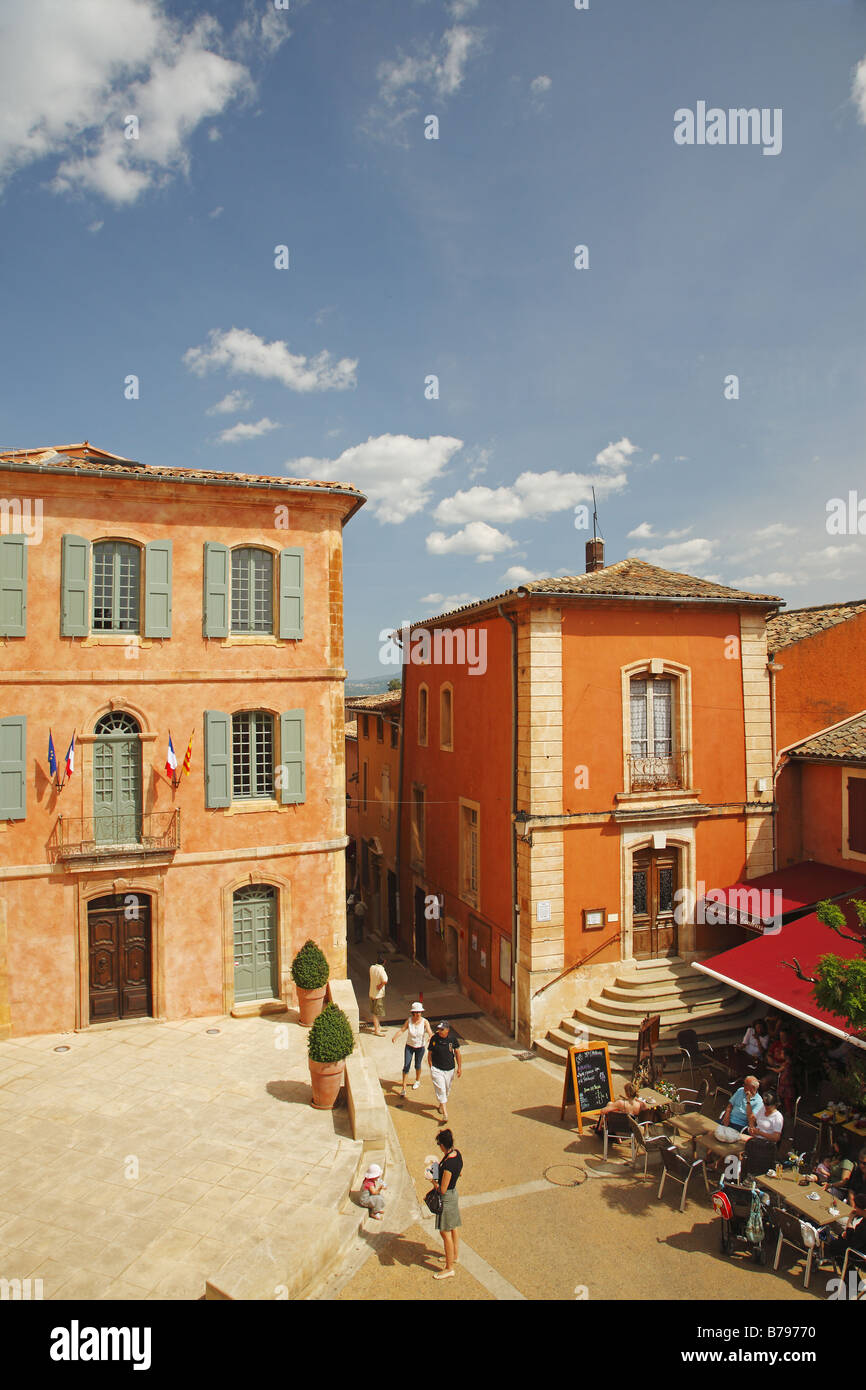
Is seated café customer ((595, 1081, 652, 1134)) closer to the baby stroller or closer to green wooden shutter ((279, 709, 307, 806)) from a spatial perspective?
the baby stroller

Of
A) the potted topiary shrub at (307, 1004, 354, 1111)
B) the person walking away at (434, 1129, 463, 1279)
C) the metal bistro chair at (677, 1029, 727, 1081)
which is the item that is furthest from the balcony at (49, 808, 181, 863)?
the metal bistro chair at (677, 1029, 727, 1081)

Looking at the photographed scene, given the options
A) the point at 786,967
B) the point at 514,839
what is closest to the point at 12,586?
the point at 514,839

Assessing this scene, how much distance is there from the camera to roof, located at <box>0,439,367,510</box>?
13805 mm

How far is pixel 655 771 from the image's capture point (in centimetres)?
1745

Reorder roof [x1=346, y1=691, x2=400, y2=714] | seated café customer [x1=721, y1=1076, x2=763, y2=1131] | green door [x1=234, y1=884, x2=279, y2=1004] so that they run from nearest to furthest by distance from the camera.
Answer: seated café customer [x1=721, y1=1076, x2=763, y2=1131] → green door [x1=234, y1=884, x2=279, y2=1004] → roof [x1=346, y1=691, x2=400, y2=714]

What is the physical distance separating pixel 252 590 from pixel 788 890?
43.0 ft

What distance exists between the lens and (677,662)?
691 inches

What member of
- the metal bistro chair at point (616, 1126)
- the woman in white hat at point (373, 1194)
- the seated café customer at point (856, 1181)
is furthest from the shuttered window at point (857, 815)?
the woman in white hat at point (373, 1194)

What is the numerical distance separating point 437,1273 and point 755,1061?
758 cm

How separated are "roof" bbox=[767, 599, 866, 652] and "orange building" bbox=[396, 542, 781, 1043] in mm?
1186

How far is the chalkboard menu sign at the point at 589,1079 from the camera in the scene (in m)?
12.7

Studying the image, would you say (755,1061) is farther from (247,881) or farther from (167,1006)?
(167,1006)

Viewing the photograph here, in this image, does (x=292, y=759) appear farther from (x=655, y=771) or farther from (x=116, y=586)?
(x=655, y=771)
